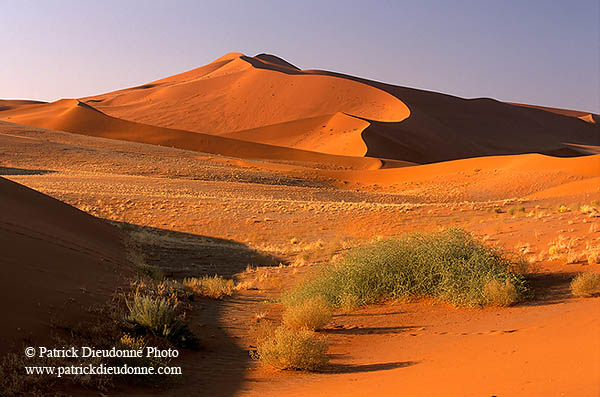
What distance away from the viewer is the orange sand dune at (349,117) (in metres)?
78.6

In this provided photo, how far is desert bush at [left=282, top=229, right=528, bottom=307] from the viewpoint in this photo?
33.4ft

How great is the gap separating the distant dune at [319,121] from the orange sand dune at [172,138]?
14 centimetres

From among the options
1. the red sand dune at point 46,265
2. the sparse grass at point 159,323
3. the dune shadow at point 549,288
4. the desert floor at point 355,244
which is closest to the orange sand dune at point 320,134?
the desert floor at point 355,244

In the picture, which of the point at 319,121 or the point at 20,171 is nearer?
the point at 20,171

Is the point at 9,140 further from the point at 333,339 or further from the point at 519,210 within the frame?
the point at 333,339

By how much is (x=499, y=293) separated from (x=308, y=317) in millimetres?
3271

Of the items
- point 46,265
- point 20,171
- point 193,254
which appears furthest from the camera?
point 20,171

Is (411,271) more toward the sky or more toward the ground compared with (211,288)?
more toward the sky

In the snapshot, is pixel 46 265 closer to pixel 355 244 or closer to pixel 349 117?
pixel 355 244

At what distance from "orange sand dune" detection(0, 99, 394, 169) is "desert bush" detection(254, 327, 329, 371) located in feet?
170

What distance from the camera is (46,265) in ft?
32.9

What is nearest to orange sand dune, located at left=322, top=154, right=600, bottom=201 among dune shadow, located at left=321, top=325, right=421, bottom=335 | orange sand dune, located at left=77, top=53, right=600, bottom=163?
orange sand dune, located at left=77, top=53, right=600, bottom=163

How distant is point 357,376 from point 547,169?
39.6 m

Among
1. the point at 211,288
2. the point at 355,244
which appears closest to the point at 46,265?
the point at 211,288
